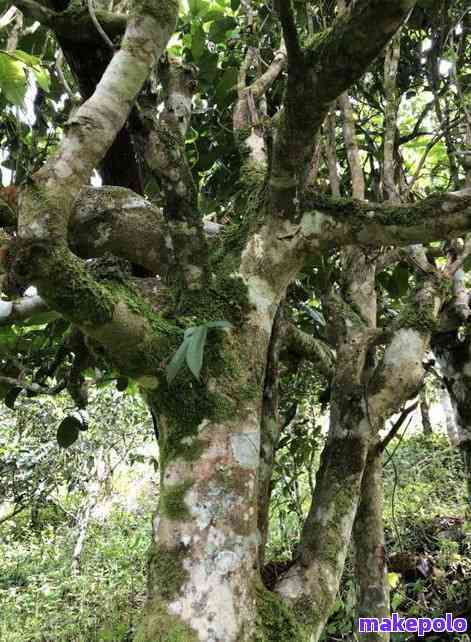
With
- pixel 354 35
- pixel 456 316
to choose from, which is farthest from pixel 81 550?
pixel 354 35

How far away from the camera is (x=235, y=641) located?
3.14 feet

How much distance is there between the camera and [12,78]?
1460 millimetres

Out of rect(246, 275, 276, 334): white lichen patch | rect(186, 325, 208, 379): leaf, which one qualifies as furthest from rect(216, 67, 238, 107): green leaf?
rect(186, 325, 208, 379): leaf

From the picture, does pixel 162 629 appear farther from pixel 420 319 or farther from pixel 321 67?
pixel 420 319

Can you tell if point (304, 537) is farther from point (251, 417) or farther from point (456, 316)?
point (456, 316)

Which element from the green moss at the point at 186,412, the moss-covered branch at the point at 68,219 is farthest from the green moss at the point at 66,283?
the green moss at the point at 186,412

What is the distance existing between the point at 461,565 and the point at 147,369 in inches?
122

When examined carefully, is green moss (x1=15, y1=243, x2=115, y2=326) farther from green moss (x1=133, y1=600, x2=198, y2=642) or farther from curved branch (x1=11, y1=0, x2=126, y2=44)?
curved branch (x1=11, y1=0, x2=126, y2=44)

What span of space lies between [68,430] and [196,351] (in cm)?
167

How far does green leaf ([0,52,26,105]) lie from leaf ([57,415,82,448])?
140cm

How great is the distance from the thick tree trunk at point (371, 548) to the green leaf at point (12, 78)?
1.54m

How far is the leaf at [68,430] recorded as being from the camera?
236 cm

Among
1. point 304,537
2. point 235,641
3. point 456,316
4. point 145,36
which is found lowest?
point 235,641

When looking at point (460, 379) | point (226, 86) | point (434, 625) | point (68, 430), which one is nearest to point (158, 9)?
point (226, 86)
